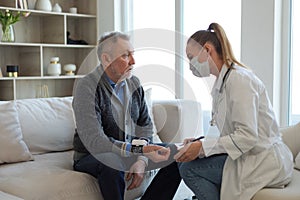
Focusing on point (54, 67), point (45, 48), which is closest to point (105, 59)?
point (54, 67)

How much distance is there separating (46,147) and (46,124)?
14 centimetres

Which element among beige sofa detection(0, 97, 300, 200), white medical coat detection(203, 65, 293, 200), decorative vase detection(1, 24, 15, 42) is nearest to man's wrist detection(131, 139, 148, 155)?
beige sofa detection(0, 97, 300, 200)

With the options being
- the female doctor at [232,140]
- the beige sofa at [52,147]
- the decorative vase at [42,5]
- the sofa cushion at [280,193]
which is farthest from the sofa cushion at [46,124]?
the decorative vase at [42,5]

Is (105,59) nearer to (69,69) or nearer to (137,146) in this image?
(137,146)

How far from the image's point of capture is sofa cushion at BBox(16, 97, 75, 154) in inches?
101

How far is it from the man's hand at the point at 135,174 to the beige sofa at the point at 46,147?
0.08m

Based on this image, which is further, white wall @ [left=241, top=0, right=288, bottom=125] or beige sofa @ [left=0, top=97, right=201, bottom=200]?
white wall @ [left=241, top=0, right=288, bottom=125]

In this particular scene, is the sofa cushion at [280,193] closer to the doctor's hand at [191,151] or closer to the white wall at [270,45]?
the doctor's hand at [191,151]

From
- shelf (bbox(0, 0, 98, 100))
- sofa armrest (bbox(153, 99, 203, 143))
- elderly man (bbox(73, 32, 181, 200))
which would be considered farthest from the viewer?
shelf (bbox(0, 0, 98, 100))

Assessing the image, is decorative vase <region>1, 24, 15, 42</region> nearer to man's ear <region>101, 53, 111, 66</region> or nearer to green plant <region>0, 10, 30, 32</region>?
green plant <region>0, 10, 30, 32</region>

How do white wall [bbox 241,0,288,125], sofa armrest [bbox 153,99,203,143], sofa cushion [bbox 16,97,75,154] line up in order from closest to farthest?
sofa cushion [bbox 16,97,75,154], sofa armrest [bbox 153,99,203,143], white wall [bbox 241,0,288,125]

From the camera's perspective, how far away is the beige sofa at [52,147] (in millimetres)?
2066

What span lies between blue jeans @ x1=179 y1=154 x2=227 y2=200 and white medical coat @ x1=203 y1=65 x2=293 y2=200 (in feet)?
0.17

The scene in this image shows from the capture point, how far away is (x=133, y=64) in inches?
93.6
